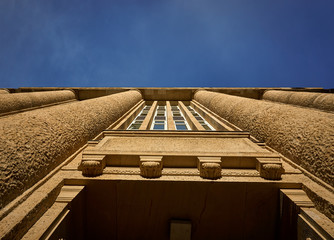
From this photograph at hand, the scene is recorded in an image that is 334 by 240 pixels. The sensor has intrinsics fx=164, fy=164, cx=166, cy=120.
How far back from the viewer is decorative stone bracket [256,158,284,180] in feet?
9.64

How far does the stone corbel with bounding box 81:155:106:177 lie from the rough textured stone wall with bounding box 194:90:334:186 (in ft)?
12.6

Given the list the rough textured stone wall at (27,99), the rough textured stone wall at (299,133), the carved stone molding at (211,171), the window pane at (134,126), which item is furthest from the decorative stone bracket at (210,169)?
the rough textured stone wall at (27,99)

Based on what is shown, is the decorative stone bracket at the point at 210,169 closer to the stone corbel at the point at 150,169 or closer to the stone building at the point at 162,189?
the stone building at the point at 162,189

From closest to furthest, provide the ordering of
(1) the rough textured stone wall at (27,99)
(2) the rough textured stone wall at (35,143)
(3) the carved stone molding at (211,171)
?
(2) the rough textured stone wall at (35,143) < (3) the carved stone molding at (211,171) < (1) the rough textured stone wall at (27,99)

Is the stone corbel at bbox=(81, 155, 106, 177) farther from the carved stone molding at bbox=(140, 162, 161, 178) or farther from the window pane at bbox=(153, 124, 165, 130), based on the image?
the window pane at bbox=(153, 124, 165, 130)

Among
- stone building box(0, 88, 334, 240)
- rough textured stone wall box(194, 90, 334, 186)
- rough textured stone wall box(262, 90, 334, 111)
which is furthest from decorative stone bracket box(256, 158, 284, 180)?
rough textured stone wall box(262, 90, 334, 111)

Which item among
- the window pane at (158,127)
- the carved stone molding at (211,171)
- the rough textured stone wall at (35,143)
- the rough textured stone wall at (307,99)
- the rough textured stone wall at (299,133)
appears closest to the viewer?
the rough textured stone wall at (35,143)

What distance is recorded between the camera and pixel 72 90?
15.5m

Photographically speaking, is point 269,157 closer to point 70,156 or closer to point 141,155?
point 141,155

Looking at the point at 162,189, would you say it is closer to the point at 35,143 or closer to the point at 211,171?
Result: the point at 211,171

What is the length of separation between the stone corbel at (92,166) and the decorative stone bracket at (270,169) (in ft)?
9.73

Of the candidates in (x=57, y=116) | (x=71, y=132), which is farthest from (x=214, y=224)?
(x=57, y=116)

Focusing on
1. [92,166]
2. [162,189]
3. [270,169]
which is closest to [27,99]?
[92,166]

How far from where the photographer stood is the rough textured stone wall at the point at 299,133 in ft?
9.20
